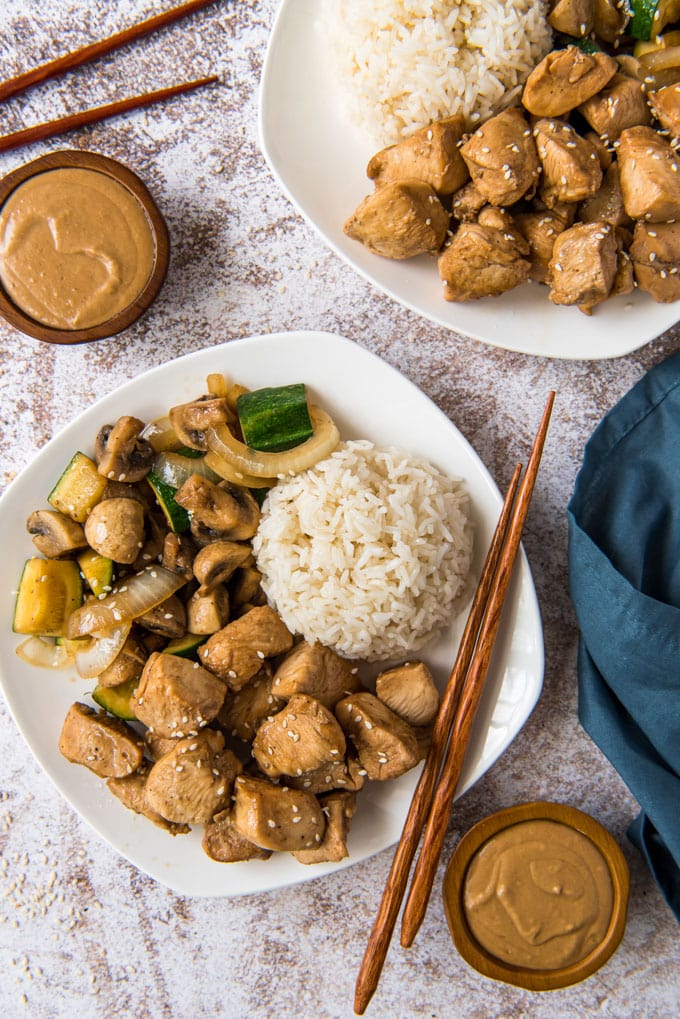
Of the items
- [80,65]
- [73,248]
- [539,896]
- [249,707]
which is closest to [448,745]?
[539,896]

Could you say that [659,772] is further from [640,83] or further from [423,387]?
[640,83]

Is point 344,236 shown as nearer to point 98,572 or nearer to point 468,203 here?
point 468,203

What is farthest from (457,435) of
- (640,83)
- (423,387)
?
(640,83)

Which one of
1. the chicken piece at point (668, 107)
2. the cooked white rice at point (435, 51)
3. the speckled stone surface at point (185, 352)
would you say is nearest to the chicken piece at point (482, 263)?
the speckled stone surface at point (185, 352)

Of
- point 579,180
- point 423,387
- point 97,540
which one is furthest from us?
point 423,387

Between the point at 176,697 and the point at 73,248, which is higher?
the point at 73,248

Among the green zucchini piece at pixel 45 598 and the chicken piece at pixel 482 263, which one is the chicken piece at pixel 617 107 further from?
the green zucchini piece at pixel 45 598

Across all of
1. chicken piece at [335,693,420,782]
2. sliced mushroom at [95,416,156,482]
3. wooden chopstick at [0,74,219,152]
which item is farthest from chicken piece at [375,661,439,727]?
wooden chopstick at [0,74,219,152]
